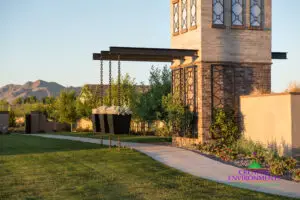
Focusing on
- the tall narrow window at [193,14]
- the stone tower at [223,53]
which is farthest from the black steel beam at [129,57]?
the tall narrow window at [193,14]

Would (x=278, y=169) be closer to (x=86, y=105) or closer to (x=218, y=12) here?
(x=218, y=12)

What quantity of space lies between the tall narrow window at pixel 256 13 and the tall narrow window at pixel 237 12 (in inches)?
18.2

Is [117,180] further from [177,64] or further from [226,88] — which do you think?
[177,64]

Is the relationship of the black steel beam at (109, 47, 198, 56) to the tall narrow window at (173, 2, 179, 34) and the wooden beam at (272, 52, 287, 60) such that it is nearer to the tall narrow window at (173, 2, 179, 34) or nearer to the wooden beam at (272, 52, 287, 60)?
the tall narrow window at (173, 2, 179, 34)

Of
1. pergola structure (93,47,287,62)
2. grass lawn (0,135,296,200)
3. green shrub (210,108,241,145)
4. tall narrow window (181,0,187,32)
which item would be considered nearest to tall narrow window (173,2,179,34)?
tall narrow window (181,0,187,32)

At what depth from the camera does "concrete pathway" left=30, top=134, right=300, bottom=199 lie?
10881mm

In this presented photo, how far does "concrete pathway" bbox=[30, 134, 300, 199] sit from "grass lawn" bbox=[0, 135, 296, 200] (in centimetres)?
45

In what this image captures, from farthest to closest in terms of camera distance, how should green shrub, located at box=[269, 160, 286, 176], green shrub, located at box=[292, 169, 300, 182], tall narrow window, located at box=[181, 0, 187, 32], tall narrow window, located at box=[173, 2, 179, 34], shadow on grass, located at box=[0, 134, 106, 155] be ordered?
tall narrow window, located at box=[173, 2, 179, 34], tall narrow window, located at box=[181, 0, 187, 32], shadow on grass, located at box=[0, 134, 106, 155], green shrub, located at box=[269, 160, 286, 176], green shrub, located at box=[292, 169, 300, 182]

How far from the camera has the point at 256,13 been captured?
20.1m

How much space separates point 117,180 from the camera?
1179 centimetres

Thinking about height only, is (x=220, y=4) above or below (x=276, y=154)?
above

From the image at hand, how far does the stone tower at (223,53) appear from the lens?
A: 19.1m

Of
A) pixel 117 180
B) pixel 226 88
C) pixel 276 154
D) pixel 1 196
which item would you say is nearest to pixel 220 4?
pixel 226 88

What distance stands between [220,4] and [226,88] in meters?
3.41
